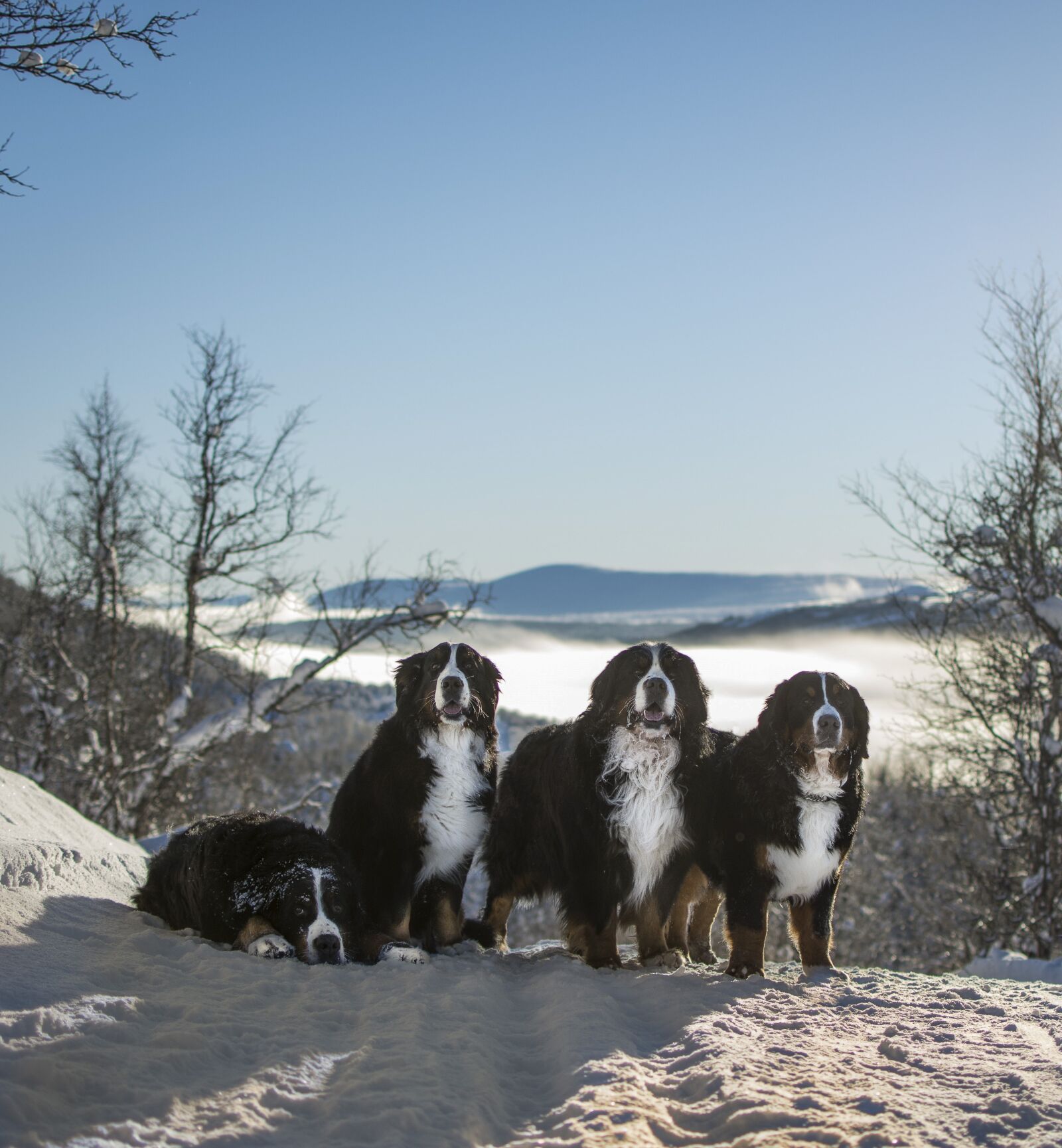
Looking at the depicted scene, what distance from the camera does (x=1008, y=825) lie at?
1680cm

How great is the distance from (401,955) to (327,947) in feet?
1.57

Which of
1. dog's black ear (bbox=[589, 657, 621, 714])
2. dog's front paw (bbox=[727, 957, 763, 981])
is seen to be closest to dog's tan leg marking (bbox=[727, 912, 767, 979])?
dog's front paw (bbox=[727, 957, 763, 981])

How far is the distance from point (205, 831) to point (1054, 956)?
12426mm

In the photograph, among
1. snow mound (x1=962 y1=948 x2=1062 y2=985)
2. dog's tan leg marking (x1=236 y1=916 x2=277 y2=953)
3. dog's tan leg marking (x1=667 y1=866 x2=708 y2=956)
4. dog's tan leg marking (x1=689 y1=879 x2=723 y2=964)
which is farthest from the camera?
snow mound (x1=962 y1=948 x2=1062 y2=985)

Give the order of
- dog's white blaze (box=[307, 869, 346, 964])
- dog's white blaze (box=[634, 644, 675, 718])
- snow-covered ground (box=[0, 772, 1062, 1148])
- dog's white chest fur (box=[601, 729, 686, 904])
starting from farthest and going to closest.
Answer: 1. dog's white chest fur (box=[601, 729, 686, 904])
2. dog's white blaze (box=[634, 644, 675, 718])
3. dog's white blaze (box=[307, 869, 346, 964])
4. snow-covered ground (box=[0, 772, 1062, 1148])

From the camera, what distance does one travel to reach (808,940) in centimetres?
742

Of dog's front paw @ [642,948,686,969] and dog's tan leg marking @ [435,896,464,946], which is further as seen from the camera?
dog's tan leg marking @ [435,896,464,946]

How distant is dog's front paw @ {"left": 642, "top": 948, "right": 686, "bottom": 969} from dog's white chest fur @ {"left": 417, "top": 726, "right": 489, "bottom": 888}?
142cm

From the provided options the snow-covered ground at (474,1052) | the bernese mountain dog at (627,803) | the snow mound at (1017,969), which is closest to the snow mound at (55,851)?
the snow-covered ground at (474,1052)

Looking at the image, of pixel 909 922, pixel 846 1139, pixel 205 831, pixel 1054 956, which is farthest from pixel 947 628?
pixel 909 922

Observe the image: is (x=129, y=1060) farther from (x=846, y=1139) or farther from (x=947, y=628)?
(x=947, y=628)

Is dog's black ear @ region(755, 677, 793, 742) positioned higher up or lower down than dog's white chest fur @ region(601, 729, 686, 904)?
higher up

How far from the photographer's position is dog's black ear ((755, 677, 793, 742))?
7.25 m

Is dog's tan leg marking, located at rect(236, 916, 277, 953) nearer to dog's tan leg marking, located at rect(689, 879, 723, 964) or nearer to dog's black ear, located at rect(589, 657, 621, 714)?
dog's black ear, located at rect(589, 657, 621, 714)
